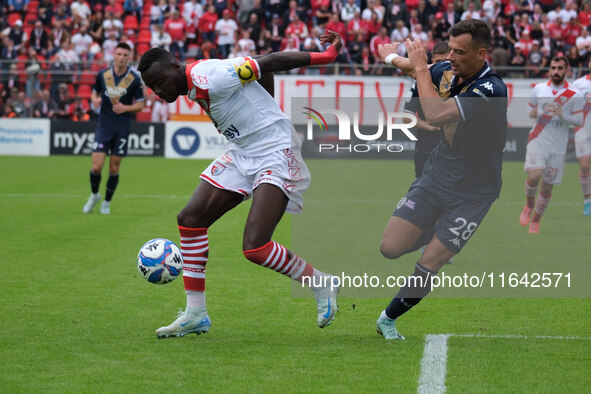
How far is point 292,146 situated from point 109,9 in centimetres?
2512

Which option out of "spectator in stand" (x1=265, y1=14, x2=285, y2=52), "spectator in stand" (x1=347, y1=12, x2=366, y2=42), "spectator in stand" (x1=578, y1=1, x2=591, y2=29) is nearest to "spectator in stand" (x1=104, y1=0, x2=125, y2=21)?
"spectator in stand" (x1=265, y1=14, x2=285, y2=52)

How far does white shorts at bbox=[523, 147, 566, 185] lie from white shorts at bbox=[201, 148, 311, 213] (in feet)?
24.0

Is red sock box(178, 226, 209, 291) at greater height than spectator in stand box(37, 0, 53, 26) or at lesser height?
lesser

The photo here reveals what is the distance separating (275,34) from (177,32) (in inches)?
128

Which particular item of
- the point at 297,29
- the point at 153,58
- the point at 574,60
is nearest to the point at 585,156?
the point at 153,58

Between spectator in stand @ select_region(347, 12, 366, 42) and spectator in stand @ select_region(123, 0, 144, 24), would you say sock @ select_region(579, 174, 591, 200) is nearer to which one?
spectator in stand @ select_region(347, 12, 366, 42)

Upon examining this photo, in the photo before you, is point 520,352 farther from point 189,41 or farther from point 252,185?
point 189,41

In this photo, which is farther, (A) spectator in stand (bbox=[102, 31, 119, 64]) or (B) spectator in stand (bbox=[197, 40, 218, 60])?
(A) spectator in stand (bbox=[102, 31, 119, 64])

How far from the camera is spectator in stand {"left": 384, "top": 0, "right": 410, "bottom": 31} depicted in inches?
1101

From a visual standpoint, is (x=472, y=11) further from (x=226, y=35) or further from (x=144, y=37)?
(x=144, y=37)

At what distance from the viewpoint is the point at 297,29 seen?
28.1 m

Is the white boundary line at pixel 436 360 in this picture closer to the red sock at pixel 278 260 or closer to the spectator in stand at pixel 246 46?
the red sock at pixel 278 260

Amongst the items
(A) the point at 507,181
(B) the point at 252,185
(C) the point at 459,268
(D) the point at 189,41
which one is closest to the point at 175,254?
(B) the point at 252,185

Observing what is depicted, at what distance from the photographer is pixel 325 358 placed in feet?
18.2
